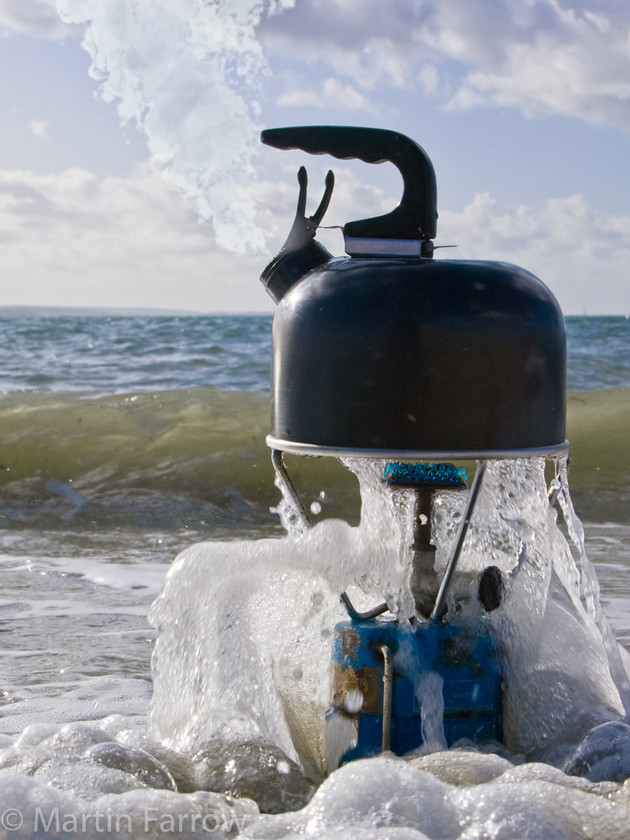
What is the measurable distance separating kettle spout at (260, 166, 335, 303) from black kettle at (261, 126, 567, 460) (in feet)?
0.40

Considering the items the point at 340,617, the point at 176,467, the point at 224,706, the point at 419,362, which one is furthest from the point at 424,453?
the point at 176,467

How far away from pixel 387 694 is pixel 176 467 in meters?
5.28

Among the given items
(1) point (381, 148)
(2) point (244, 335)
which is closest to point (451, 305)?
(1) point (381, 148)

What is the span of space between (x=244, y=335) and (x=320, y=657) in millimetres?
17159

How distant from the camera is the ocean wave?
6.13 m

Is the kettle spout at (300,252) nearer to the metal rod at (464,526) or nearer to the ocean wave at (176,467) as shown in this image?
the metal rod at (464,526)

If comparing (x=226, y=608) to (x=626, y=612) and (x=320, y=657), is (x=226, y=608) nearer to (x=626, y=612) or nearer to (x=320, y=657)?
(x=320, y=657)

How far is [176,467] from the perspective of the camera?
23.5 ft

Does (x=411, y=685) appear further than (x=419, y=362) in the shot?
Yes

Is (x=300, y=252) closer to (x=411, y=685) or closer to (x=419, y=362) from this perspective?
(x=419, y=362)

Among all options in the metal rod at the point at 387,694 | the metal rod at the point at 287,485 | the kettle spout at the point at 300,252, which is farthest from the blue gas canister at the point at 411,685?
A: the kettle spout at the point at 300,252

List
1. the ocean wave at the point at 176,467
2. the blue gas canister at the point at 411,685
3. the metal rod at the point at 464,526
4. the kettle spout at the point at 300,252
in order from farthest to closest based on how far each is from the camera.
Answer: the ocean wave at the point at 176,467 < the kettle spout at the point at 300,252 < the blue gas canister at the point at 411,685 < the metal rod at the point at 464,526

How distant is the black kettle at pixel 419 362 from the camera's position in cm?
183

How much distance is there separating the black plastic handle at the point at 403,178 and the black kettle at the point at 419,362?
9cm
